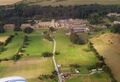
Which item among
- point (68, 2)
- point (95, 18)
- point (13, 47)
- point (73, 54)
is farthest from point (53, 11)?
point (73, 54)

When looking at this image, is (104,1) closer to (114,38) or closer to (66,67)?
(114,38)

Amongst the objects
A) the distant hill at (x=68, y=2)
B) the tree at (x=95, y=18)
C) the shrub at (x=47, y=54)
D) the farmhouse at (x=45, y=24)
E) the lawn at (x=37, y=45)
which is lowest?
the tree at (x=95, y=18)

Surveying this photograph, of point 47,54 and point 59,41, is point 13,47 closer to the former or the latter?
point 47,54

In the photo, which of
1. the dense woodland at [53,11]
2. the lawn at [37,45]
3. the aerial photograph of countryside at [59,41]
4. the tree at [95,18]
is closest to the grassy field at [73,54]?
the aerial photograph of countryside at [59,41]

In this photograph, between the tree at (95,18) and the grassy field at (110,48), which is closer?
the grassy field at (110,48)

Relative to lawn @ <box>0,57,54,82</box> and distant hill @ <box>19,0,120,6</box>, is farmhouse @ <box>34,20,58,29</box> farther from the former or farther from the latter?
lawn @ <box>0,57,54,82</box>

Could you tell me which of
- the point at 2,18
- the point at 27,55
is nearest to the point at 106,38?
the point at 27,55

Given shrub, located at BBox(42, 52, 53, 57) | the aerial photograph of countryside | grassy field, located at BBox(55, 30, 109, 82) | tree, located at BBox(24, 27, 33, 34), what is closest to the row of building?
the aerial photograph of countryside

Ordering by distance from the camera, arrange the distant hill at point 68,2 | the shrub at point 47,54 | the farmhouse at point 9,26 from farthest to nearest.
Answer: the distant hill at point 68,2
the farmhouse at point 9,26
the shrub at point 47,54

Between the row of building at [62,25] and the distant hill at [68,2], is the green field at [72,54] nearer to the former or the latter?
the row of building at [62,25]
